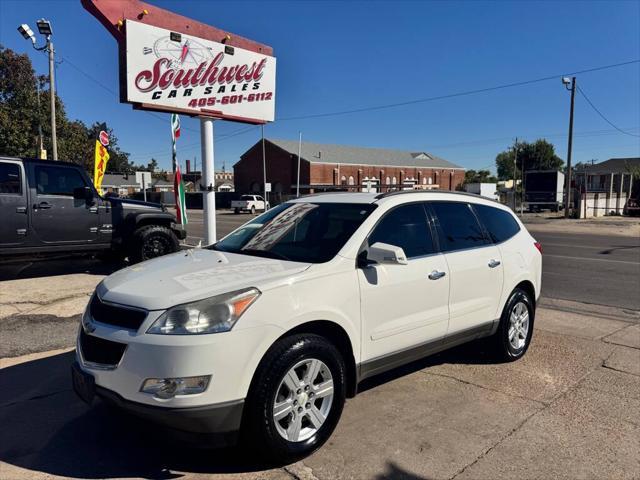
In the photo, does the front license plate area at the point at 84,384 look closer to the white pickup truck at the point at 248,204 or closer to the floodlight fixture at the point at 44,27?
the floodlight fixture at the point at 44,27

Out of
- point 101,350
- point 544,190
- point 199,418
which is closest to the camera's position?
point 199,418

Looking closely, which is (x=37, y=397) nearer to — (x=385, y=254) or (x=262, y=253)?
(x=262, y=253)

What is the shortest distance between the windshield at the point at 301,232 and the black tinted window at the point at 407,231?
0.56ft

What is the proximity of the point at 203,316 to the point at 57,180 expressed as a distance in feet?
23.2

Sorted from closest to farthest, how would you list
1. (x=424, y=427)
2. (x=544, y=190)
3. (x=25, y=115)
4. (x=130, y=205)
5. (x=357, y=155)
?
(x=424, y=427) → (x=130, y=205) → (x=25, y=115) → (x=544, y=190) → (x=357, y=155)

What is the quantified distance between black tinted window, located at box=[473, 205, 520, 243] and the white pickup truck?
41.5m

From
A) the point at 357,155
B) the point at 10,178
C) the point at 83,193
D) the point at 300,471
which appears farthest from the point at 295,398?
the point at 357,155

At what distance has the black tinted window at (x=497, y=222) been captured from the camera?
498 centimetres

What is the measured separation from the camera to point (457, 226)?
15.1 ft

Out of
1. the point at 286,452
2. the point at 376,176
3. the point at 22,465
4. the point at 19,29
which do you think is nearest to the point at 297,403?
the point at 286,452

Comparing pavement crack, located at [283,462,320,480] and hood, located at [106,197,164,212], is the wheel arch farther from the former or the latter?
hood, located at [106,197,164,212]

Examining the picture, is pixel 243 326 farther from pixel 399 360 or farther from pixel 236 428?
pixel 399 360

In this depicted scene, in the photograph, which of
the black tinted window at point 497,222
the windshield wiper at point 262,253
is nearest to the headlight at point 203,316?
the windshield wiper at point 262,253

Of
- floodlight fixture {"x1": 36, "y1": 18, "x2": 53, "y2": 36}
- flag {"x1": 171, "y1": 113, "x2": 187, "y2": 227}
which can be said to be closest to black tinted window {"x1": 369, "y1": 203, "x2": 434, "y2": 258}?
flag {"x1": 171, "y1": 113, "x2": 187, "y2": 227}
